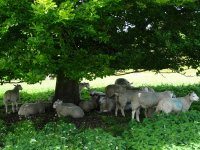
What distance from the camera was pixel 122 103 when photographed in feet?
44.5

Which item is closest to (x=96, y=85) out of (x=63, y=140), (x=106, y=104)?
(x=106, y=104)

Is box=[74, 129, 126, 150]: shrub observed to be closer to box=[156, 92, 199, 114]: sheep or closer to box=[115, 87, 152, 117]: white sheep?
box=[156, 92, 199, 114]: sheep

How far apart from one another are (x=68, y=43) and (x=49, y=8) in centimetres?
210

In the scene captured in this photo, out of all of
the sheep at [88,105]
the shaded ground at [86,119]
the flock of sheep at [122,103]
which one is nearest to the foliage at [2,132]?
the shaded ground at [86,119]

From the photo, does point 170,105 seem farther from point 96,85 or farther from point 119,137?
point 96,85

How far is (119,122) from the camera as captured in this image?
12.6 meters

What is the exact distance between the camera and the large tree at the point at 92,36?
28.9 ft

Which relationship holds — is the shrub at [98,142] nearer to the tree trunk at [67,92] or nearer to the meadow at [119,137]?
the meadow at [119,137]

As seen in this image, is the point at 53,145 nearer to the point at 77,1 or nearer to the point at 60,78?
the point at 77,1

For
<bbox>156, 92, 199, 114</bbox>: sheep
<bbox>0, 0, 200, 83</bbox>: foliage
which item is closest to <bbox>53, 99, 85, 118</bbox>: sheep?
<bbox>0, 0, 200, 83</bbox>: foliage

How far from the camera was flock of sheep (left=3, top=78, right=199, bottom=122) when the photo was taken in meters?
12.0

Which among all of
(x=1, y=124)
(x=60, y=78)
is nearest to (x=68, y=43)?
(x=1, y=124)

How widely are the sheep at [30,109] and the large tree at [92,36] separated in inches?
50.3

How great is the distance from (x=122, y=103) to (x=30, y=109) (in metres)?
2.96
